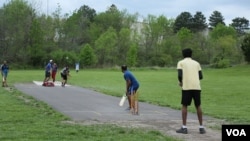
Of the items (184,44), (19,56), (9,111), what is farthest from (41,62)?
(9,111)

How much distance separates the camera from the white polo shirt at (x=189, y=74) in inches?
419

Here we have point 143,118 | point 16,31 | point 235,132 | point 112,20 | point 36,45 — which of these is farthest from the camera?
point 112,20

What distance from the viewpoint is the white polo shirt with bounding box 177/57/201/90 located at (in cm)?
1064

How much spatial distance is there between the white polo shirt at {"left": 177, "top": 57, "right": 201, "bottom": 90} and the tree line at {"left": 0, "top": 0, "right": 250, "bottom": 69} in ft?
216

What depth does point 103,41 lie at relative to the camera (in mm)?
98562

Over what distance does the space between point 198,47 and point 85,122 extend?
315 ft

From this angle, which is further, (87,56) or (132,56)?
(132,56)

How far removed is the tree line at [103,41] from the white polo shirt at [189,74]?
65.8 metres

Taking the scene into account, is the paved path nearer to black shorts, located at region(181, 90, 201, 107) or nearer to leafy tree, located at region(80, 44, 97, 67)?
black shorts, located at region(181, 90, 201, 107)

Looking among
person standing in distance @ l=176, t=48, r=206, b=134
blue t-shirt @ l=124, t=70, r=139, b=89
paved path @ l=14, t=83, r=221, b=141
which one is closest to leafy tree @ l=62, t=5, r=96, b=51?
paved path @ l=14, t=83, r=221, b=141

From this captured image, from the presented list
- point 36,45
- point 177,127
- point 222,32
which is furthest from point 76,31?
point 177,127

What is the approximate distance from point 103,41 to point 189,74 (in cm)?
8836

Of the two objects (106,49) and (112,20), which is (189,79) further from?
(112,20)

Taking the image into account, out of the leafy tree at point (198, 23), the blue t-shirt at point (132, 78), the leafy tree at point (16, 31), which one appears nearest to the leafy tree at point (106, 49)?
the leafy tree at point (16, 31)
